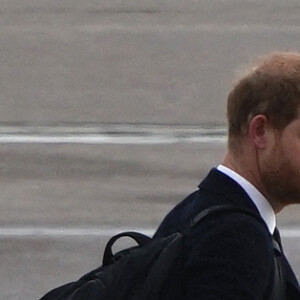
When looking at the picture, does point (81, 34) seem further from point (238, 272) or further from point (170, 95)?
point (238, 272)

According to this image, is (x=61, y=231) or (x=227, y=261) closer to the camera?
(x=227, y=261)

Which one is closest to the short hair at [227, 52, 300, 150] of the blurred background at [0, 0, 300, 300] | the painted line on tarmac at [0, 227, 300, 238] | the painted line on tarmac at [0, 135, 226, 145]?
the blurred background at [0, 0, 300, 300]

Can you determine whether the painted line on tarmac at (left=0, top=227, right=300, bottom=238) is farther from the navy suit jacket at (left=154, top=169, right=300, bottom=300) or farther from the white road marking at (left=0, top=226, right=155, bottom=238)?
the navy suit jacket at (left=154, top=169, right=300, bottom=300)

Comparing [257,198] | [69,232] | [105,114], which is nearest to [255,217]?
[257,198]

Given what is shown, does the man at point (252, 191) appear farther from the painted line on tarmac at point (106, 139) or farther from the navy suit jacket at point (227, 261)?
the painted line on tarmac at point (106, 139)

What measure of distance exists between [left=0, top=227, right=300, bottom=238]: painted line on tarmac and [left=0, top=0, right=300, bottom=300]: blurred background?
0.6 inches

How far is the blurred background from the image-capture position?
730 cm

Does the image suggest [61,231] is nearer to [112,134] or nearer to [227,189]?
[112,134]

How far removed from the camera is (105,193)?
324 inches

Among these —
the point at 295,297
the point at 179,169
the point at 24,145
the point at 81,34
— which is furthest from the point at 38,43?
the point at 295,297

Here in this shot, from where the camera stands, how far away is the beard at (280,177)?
220 cm

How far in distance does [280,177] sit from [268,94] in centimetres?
18

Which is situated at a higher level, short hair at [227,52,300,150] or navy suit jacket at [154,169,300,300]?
→ short hair at [227,52,300,150]

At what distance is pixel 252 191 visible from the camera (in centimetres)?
220
